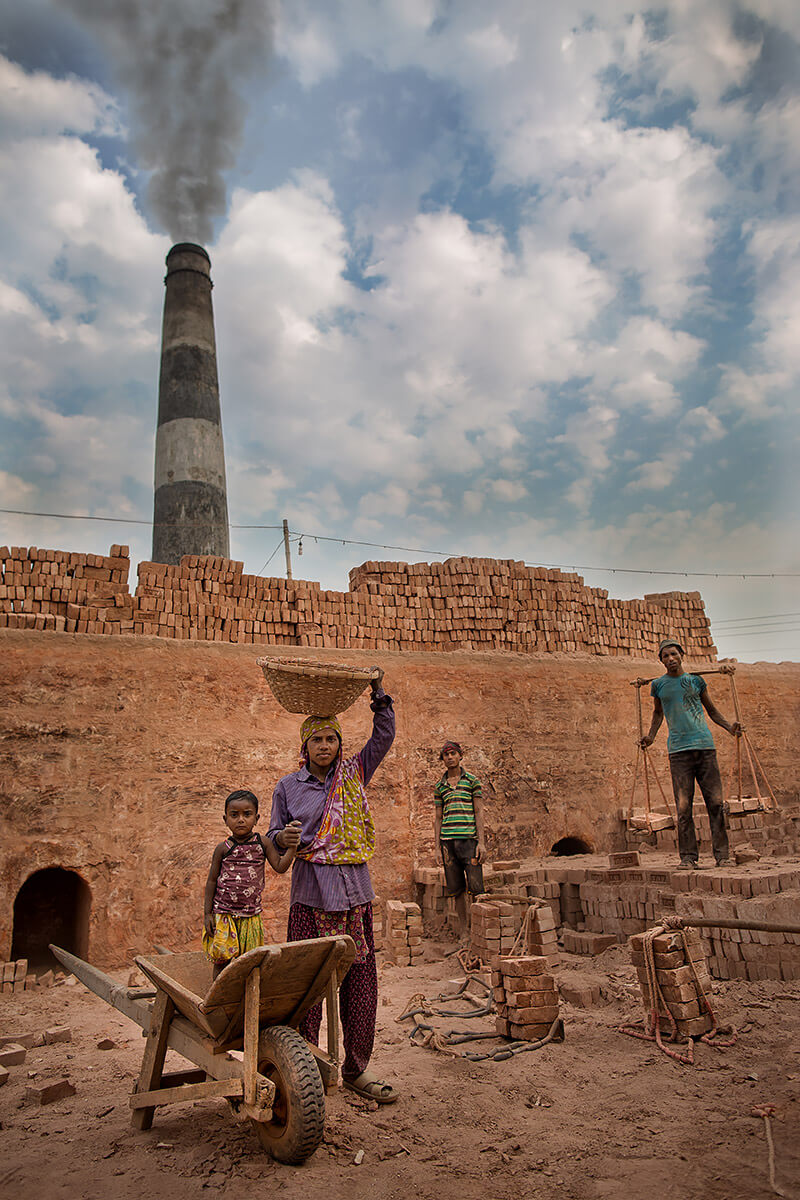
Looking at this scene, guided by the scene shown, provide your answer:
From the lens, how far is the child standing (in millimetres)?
3869

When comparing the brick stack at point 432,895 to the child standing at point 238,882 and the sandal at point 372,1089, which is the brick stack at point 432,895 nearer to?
the sandal at point 372,1089

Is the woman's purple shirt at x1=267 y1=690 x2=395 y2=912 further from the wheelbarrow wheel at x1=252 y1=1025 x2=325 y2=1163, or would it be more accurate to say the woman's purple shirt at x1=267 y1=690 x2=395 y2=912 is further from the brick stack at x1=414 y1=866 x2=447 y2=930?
the brick stack at x1=414 y1=866 x2=447 y2=930

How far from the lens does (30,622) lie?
803cm

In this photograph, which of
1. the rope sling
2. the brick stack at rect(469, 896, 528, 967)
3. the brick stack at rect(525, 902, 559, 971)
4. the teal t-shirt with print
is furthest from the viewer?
the teal t-shirt with print

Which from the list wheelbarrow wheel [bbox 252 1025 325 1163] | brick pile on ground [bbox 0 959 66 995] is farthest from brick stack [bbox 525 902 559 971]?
brick pile on ground [bbox 0 959 66 995]

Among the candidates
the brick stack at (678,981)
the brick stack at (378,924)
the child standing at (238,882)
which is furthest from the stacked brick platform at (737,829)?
the child standing at (238,882)

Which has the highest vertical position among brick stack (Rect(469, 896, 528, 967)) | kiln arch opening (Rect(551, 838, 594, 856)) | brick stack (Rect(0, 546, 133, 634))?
brick stack (Rect(0, 546, 133, 634))

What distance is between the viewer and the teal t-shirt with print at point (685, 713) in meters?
6.87

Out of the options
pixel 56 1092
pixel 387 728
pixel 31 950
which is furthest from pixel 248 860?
pixel 31 950

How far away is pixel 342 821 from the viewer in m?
4.23

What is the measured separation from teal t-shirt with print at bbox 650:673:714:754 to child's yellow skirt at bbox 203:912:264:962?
446cm

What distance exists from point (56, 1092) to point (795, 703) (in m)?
12.2

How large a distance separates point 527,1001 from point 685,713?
10.5 ft

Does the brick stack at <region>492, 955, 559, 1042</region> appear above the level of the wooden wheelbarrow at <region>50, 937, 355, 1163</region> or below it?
below
